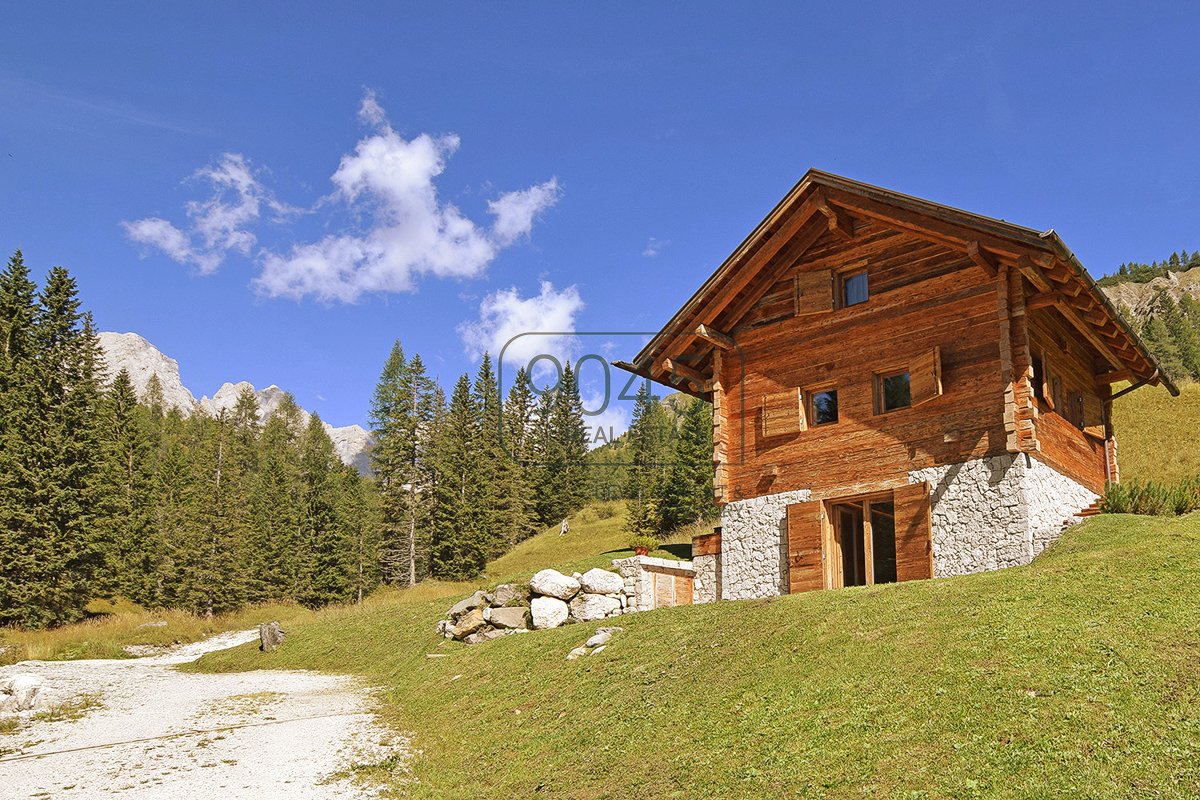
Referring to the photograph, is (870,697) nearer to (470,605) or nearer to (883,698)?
(883,698)

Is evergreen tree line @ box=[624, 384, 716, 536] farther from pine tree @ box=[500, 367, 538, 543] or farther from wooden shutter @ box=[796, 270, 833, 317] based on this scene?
wooden shutter @ box=[796, 270, 833, 317]

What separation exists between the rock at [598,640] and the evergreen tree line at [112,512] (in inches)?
1387

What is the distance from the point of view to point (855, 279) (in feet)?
72.2

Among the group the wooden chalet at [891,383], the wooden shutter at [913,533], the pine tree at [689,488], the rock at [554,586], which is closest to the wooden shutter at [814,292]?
the wooden chalet at [891,383]

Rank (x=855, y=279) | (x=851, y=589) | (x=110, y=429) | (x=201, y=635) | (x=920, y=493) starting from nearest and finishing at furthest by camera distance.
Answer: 1. (x=851, y=589)
2. (x=920, y=493)
3. (x=855, y=279)
4. (x=201, y=635)
5. (x=110, y=429)

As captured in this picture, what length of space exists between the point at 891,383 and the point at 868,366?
1262mm

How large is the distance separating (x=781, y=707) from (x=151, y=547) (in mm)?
57147

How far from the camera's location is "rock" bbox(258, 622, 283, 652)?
30156 millimetres

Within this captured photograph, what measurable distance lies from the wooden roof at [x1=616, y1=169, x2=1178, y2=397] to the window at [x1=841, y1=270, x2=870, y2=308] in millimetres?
1018

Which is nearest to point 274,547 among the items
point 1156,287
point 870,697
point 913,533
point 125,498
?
point 125,498

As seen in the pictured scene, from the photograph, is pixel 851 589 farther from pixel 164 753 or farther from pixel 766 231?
pixel 164 753

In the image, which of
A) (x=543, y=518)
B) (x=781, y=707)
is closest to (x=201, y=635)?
(x=781, y=707)

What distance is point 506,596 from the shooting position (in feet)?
81.6

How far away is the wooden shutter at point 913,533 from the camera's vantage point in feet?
61.6
